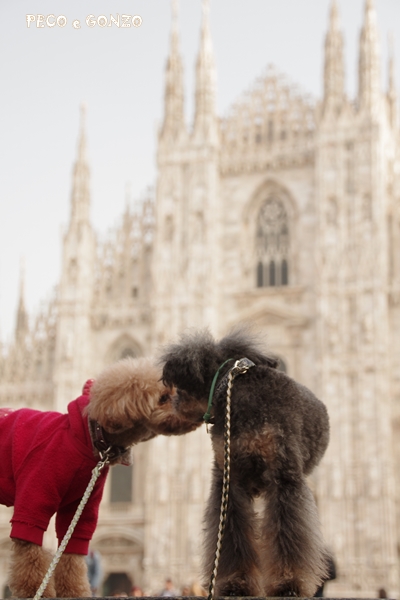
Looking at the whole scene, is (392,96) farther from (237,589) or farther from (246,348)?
(237,589)

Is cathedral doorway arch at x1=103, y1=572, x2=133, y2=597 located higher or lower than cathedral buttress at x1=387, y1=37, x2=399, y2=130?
lower

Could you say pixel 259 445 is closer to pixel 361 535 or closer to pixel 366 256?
pixel 361 535

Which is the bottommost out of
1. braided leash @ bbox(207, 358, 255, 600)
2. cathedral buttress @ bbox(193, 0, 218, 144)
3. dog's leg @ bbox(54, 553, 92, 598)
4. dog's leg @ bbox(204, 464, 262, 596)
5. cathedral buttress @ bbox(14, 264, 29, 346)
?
dog's leg @ bbox(54, 553, 92, 598)

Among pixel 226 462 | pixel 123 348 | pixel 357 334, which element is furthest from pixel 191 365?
pixel 123 348

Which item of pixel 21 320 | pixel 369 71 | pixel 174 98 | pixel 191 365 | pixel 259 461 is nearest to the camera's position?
pixel 259 461

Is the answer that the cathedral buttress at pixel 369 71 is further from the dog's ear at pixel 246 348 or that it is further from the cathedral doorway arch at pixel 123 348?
the dog's ear at pixel 246 348

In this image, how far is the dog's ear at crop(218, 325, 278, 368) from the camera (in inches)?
163

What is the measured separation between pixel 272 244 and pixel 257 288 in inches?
48.9

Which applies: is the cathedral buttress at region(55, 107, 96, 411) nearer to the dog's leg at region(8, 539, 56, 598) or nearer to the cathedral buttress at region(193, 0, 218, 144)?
the cathedral buttress at region(193, 0, 218, 144)

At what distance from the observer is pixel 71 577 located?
170 inches

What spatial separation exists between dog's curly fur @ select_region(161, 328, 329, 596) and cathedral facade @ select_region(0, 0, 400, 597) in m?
15.8

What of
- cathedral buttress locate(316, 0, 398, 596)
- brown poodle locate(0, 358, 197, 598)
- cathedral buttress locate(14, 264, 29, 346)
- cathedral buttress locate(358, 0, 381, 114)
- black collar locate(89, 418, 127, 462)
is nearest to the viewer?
brown poodle locate(0, 358, 197, 598)

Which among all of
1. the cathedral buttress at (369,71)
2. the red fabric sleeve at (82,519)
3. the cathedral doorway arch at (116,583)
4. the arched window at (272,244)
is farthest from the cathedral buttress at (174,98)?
the red fabric sleeve at (82,519)

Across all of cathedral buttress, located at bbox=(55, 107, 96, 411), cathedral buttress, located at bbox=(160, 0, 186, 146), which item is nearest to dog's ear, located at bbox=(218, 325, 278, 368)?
cathedral buttress, located at bbox=(55, 107, 96, 411)
